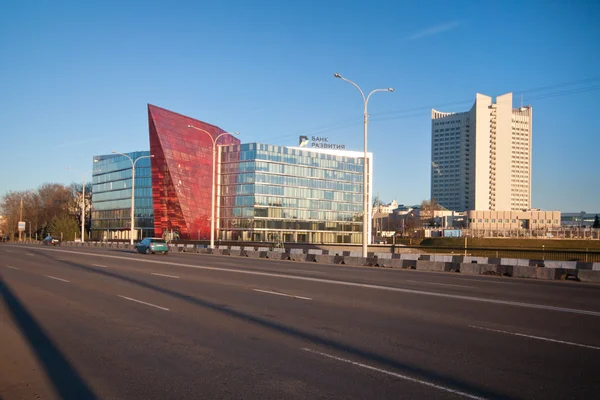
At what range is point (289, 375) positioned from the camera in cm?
728

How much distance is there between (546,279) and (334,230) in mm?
92654

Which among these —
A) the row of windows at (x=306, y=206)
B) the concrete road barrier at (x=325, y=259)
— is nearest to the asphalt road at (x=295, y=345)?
the concrete road barrier at (x=325, y=259)

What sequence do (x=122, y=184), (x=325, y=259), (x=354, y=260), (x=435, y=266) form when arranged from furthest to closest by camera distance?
(x=122, y=184)
(x=325, y=259)
(x=354, y=260)
(x=435, y=266)

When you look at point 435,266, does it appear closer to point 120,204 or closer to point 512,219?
point 120,204

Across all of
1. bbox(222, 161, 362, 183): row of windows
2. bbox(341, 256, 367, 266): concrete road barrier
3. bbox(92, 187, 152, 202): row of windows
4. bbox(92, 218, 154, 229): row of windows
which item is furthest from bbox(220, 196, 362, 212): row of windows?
bbox(341, 256, 367, 266): concrete road barrier

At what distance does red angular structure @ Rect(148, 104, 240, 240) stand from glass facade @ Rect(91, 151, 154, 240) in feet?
76.0

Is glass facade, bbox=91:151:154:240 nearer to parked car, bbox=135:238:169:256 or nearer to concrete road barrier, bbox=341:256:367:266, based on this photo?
parked car, bbox=135:238:169:256

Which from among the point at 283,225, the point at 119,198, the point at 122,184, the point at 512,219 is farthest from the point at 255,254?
the point at 512,219

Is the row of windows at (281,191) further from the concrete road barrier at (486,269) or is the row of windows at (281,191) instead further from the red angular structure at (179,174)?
the concrete road barrier at (486,269)

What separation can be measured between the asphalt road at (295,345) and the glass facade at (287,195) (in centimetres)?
9198

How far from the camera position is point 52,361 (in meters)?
8.28

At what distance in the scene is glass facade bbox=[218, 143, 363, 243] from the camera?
109438mm

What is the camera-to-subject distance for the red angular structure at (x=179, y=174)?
95.8 meters

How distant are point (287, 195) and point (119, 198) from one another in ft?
148
